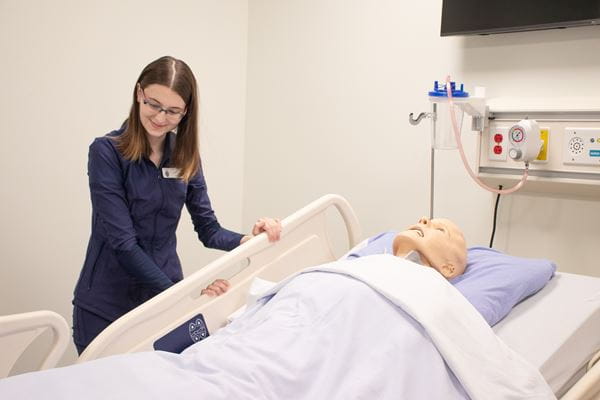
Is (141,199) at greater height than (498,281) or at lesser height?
greater

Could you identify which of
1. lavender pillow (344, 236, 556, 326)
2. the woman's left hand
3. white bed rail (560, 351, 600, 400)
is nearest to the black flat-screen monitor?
lavender pillow (344, 236, 556, 326)

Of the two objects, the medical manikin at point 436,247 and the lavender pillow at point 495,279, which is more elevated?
the medical manikin at point 436,247

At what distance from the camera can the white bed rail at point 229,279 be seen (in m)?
→ 1.53

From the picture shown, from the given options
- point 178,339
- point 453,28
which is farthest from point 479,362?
point 453,28

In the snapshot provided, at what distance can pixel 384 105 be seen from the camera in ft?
9.26

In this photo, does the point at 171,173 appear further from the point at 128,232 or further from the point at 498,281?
the point at 498,281

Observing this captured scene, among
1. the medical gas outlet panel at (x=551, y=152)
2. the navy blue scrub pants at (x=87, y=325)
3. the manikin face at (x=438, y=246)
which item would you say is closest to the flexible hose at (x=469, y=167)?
the medical gas outlet panel at (x=551, y=152)

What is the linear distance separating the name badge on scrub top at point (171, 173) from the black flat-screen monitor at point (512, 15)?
1.23m

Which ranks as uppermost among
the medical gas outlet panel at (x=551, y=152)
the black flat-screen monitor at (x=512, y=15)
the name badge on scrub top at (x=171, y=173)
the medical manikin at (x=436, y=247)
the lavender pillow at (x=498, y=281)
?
the black flat-screen monitor at (x=512, y=15)

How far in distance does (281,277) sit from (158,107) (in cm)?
69

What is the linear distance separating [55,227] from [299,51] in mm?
1400

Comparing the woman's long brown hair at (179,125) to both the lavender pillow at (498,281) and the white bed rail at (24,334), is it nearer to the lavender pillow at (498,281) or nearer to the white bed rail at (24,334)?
the white bed rail at (24,334)

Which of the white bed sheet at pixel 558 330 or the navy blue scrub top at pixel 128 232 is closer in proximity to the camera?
the white bed sheet at pixel 558 330

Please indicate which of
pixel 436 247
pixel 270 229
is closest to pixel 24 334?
pixel 270 229
